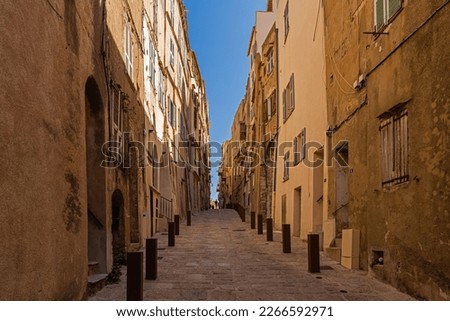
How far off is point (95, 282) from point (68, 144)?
2.49m

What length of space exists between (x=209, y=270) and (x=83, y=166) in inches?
153

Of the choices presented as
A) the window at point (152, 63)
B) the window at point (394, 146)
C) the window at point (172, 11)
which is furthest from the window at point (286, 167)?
the window at point (394, 146)

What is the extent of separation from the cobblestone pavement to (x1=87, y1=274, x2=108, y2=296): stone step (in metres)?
0.10

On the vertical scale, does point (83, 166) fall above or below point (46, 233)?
above

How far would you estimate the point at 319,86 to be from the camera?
13586 mm

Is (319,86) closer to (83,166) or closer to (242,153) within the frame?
(83,166)

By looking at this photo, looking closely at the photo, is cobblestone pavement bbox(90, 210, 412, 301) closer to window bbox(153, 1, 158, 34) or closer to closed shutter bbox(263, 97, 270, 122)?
window bbox(153, 1, 158, 34)

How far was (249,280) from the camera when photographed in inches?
347

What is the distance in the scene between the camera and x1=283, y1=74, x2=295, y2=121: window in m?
18.3

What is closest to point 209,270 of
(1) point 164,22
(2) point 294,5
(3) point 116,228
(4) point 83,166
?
(3) point 116,228

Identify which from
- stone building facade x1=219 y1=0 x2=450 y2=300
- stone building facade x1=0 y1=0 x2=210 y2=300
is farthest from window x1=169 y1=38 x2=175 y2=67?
stone building facade x1=0 y1=0 x2=210 y2=300

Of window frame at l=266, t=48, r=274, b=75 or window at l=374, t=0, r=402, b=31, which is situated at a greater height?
window frame at l=266, t=48, r=274, b=75

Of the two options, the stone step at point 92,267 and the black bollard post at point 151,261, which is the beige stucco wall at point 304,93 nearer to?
the black bollard post at point 151,261

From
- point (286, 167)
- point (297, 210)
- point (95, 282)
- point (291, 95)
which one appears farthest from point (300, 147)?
point (95, 282)
